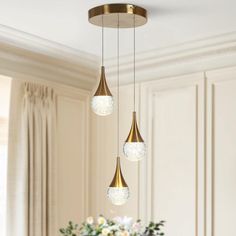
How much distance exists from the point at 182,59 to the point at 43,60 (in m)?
1.04

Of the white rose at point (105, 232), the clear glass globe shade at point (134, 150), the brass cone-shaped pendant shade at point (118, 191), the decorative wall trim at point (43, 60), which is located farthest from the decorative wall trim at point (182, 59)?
the white rose at point (105, 232)

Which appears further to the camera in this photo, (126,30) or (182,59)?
(182,59)

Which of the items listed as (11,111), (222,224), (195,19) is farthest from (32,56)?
(222,224)

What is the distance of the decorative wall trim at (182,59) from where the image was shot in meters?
3.69

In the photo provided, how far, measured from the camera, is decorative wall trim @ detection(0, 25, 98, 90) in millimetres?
3686

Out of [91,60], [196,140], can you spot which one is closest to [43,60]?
[91,60]

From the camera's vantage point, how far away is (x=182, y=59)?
3941 mm

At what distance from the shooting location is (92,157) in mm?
4480

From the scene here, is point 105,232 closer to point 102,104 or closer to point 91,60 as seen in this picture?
point 102,104

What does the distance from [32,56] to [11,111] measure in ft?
1.44

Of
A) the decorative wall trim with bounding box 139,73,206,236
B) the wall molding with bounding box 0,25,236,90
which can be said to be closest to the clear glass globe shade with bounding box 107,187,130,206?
the decorative wall trim with bounding box 139,73,206,236

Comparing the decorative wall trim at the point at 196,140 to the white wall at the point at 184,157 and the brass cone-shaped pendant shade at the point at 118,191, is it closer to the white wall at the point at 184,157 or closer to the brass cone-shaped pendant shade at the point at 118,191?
the white wall at the point at 184,157

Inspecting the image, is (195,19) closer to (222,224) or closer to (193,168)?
(193,168)

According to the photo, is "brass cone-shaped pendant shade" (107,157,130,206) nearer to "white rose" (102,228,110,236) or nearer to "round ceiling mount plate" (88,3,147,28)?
"white rose" (102,228,110,236)
